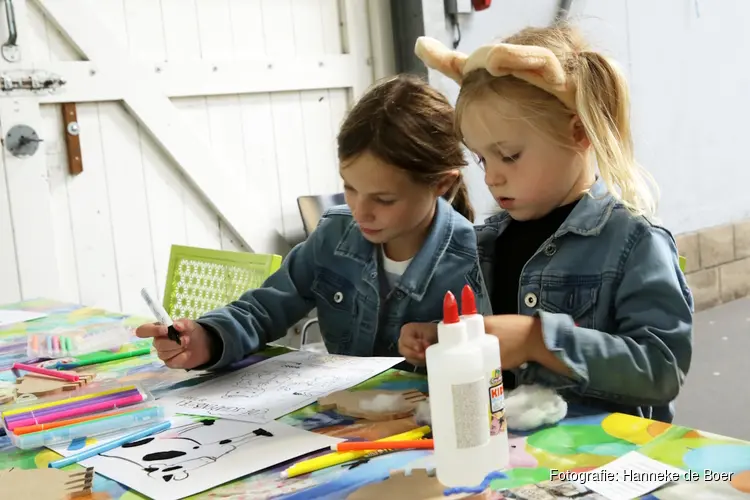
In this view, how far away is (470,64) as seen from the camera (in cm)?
105

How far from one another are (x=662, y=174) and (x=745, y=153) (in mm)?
652

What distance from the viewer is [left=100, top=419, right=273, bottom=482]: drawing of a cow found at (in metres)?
0.80

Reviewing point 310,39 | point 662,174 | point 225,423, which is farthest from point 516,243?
point 662,174

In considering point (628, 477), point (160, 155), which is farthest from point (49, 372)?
point (160, 155)

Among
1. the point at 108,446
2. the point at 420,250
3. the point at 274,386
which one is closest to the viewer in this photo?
the point at 108,446

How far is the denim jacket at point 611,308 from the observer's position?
0.89 metres

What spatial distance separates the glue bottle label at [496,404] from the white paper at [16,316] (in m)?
1.35

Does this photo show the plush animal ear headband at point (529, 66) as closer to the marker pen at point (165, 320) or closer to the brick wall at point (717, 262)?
the marker pen at point (165, 320)

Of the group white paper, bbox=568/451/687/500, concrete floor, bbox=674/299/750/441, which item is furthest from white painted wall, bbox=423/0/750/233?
white paper, bbox=568/451/687/500

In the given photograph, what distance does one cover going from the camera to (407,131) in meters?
1.26

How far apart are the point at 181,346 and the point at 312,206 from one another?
1.52 m

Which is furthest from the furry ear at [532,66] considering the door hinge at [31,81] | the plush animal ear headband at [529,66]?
the door hinge at [31,81]

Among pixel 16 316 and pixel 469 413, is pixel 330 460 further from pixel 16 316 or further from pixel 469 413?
pixel 16 316

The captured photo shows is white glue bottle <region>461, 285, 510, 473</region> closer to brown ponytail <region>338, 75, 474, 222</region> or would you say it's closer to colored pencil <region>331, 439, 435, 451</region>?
colored pencil <region>331, 439, 435, 451</region>
